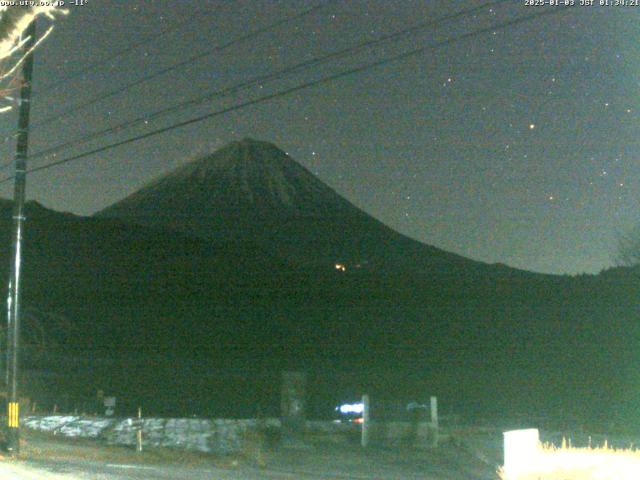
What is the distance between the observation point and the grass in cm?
1225

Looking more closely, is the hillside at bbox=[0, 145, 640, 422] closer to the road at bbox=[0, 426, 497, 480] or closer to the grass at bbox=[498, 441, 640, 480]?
the road at bbox=[0, 426, 497, 480]

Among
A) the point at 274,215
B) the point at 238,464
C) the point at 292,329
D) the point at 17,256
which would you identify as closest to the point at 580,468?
the point at 238,464

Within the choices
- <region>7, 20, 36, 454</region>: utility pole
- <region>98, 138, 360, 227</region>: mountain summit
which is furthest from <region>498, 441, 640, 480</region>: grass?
<region>98, 138, 360, 227</region>: mountain summit

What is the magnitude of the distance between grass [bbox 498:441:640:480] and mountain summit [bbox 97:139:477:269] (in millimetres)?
120094

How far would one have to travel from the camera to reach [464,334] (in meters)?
72.1

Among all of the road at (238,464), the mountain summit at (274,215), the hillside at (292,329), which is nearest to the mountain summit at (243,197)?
the mountain summit at (274,215)

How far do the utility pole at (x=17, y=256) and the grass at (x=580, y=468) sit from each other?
30.2ft

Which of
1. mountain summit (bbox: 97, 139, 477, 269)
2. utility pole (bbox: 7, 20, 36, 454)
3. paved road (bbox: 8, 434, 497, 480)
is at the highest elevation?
mountain summit (bbox: 97, 139, 477, 269)

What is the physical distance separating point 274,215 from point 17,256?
159594 mm

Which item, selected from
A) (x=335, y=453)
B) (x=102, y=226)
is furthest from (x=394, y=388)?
(x=102, y=226)

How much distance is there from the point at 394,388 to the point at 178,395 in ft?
43.5

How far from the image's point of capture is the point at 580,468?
12.8 m

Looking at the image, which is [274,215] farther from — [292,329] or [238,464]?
[238,464]

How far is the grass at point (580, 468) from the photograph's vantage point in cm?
1225
